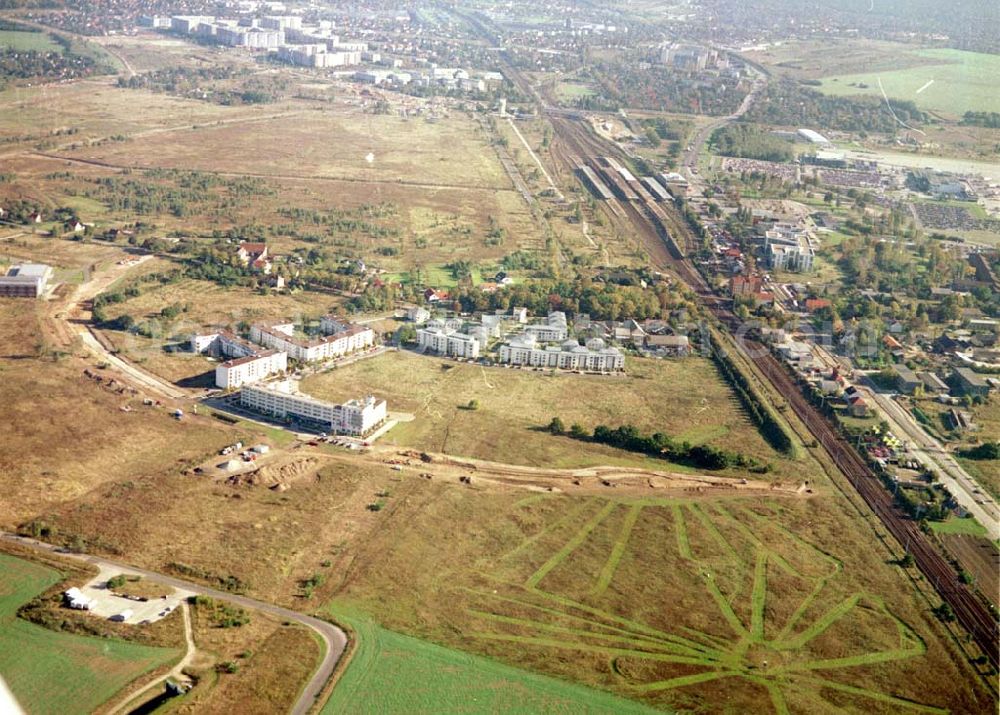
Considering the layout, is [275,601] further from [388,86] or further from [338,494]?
[388,86]

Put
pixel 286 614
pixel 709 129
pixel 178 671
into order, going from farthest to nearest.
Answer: pixel 709 129, pixel 286 614, pixel 178 671

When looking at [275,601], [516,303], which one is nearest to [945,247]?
[516,303]

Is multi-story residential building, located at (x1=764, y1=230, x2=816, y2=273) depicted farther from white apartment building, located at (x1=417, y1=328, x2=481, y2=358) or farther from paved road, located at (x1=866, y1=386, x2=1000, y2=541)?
white apartment building, located at (x1=417, y1=328, x2=481, y2=358)

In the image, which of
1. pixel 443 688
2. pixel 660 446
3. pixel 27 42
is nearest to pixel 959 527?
pixel 660 446

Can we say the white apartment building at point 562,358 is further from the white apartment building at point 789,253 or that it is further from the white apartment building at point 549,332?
the white apartment building at point 789,253

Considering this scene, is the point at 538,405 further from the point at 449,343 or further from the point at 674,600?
the point at 674,600

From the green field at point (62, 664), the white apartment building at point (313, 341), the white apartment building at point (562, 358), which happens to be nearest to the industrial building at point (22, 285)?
the white apartment building at point (313, 341)
